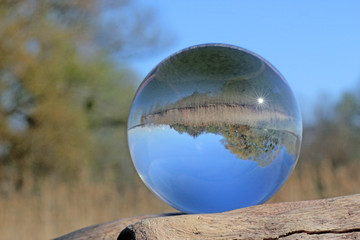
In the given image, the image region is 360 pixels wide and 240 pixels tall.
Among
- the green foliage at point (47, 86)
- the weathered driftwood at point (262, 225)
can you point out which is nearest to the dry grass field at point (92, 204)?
the green foliage at point (47, 86)

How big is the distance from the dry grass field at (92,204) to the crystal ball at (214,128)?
3414mm

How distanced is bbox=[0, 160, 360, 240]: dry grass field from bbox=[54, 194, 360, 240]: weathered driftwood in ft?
11.6

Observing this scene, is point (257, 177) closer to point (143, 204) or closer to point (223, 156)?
point (223, 156)

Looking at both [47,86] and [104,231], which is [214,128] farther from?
[47,86]

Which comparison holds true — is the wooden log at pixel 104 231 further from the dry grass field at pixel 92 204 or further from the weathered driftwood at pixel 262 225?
the dry grass field at pixel 92 204

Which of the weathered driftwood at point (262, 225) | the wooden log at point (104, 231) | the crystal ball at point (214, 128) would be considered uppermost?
the crystal ball at point (214, 128)

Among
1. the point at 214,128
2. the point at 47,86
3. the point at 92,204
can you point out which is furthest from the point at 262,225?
the point at 47,86

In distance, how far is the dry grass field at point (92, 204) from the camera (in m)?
5.41

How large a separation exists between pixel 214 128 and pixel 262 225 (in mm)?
440

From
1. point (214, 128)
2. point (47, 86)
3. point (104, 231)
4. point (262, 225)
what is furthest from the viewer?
point (47, 86)

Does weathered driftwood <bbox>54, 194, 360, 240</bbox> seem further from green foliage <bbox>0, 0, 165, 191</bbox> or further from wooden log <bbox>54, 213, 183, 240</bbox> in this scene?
green foliage <bbox>0, 0, 165, 191</bbox>

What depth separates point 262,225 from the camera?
5.77 feet

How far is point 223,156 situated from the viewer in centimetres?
191

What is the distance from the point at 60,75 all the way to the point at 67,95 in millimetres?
598
